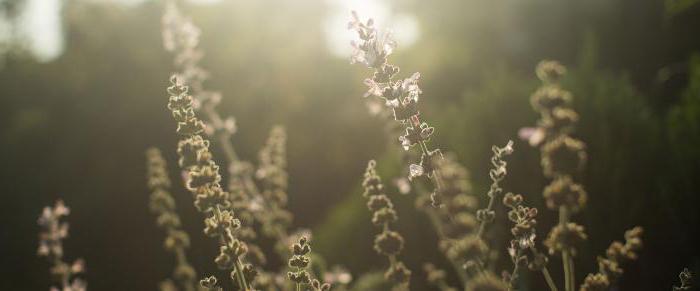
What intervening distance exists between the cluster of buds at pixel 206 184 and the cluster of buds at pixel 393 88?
0.55 metres

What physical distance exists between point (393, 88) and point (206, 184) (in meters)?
0.66

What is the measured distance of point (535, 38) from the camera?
1291cm

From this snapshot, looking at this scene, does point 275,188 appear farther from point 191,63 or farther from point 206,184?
point 206,184

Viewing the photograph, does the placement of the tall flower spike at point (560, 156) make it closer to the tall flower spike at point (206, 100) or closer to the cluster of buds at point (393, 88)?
the cluster of buds at point (393, 88)

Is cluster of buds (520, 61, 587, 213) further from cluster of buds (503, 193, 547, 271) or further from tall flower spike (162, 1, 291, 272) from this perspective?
tall flower spike (162, 1, 291, 272)

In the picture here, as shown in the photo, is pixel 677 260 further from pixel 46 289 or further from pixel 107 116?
pixel 107 116

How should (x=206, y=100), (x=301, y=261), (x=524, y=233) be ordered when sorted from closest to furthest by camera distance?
(x=524, y=233) < (x=301, y=261) < (x=206, y=100)

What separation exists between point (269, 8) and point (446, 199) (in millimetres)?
13362

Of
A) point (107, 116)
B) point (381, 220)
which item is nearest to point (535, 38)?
point (107, 116)

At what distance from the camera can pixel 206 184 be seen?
1902mm

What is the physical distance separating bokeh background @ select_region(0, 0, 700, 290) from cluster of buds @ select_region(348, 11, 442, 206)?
9.60 feet

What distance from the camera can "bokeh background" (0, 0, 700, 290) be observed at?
18.5 feet

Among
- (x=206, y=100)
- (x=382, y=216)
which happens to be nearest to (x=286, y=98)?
(x=206, y=100)

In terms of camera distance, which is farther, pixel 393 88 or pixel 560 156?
pixel 393 88
